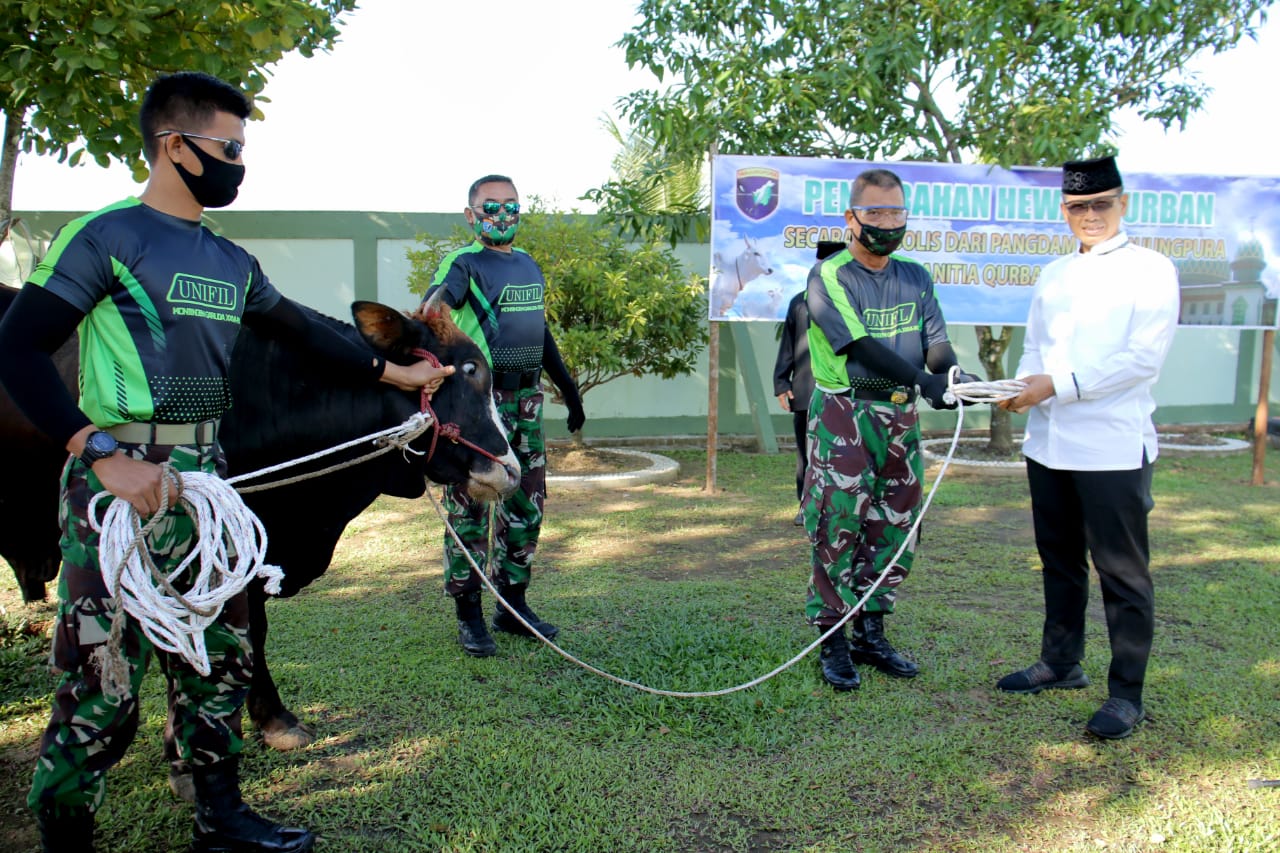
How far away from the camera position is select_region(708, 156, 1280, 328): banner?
26.7 feet

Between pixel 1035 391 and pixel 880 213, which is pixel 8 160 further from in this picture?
pixel 1035 391

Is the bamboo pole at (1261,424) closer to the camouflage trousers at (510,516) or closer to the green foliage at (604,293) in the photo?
the green foliage at (604,293)

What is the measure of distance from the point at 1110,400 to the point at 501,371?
8.40ft

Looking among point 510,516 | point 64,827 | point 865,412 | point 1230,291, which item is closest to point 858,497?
point 865,412

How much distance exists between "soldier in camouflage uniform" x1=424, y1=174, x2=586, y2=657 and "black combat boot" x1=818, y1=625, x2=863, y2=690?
133 cm

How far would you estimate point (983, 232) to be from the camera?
342 inches

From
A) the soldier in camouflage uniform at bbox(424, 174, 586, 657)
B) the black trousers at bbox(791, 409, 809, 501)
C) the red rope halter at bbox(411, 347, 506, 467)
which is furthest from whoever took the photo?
the black trousers at bbox(791, 409, 809, 501)

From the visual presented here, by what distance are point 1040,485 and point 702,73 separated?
6.32 metres

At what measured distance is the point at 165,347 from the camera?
7.70 ft

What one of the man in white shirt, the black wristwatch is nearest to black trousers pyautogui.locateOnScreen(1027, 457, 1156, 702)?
the man in white shirt

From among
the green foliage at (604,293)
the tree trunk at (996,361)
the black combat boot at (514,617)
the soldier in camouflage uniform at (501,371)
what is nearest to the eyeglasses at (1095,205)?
the soldier in camouflage uniform at (501,371)

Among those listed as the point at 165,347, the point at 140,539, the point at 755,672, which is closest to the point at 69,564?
the point at 140,539

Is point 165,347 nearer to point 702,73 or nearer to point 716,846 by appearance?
point 716,846

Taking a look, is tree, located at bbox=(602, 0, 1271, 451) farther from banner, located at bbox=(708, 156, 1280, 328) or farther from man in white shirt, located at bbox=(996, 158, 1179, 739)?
man in white shirt, located at bbox=(996, 158, 1179, 739)
